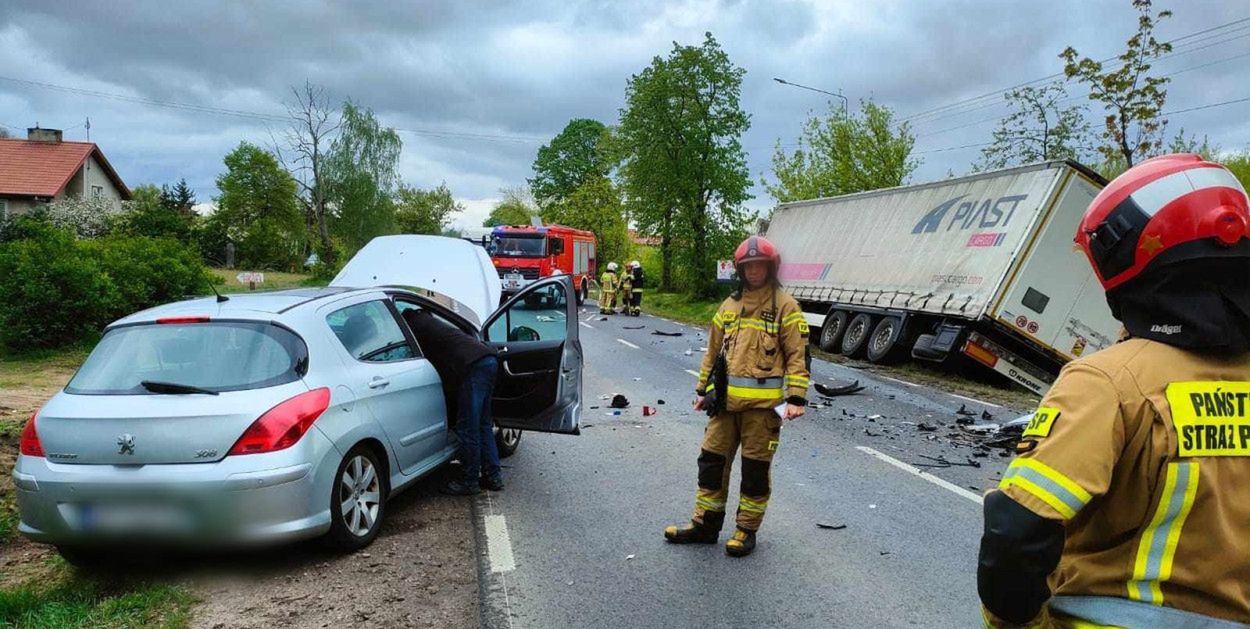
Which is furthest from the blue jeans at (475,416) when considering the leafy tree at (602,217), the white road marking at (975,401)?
the leafy tree at (602,217)

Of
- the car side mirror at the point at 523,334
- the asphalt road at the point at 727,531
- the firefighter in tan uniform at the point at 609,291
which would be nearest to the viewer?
the asphalt road at the point at 727,531

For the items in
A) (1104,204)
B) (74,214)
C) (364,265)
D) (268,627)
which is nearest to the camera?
(1104,204)

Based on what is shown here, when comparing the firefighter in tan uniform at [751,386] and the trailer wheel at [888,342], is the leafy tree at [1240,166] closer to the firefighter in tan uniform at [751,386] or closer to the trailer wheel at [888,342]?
the trailer wheel at [888,342]

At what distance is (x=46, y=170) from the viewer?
43906 mm

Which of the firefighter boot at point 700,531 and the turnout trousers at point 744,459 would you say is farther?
the firefighter boot at point 700,531

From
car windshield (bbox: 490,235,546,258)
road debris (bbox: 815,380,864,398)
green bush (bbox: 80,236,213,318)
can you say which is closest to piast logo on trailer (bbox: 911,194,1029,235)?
road debris (bbox: 815,380,864,398)

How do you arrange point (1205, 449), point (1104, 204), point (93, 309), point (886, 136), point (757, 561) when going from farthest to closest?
point (886, 136)
point (93, 309)
point (757, 561)
point (1104, 204)
point (1205, 449)

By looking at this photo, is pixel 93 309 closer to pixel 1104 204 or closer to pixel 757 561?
pixel 757 561

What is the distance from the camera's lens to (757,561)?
16.1 ft

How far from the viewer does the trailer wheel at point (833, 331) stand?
57.6 ft

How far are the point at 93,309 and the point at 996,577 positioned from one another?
14.5 m

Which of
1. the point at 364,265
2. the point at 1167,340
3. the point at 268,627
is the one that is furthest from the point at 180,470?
the point at 364,265

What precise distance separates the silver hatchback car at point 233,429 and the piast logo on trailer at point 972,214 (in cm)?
1102

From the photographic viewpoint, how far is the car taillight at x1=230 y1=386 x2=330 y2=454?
14.2 ft
